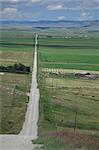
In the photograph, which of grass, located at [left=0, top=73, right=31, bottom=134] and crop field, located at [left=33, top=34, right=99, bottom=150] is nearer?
crop field, located at [left=33, top=34, right=99, bottom=150]

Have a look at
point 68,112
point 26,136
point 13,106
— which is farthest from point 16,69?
point 26,136

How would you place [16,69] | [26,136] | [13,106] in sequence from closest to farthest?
1. [26,136]
2. [13,106]
3. [16,69]

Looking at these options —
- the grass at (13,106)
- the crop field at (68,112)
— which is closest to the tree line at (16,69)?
the crop field at (68,112)

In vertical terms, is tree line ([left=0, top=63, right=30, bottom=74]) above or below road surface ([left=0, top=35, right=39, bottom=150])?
above

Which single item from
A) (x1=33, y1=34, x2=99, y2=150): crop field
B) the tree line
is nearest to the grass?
(x1=33, y1=34, x2=99, y2=150): crop field

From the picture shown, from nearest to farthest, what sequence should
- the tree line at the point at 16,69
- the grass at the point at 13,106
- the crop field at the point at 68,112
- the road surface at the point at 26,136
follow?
the road surface at the point at 26,136
the crop field at the point at 68,112
the grass at the point at 13,106
the tree line at the point at 16,69

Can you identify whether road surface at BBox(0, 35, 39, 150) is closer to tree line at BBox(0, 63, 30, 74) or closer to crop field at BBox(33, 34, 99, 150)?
crop field at BBox(33, 34, 99, 150)

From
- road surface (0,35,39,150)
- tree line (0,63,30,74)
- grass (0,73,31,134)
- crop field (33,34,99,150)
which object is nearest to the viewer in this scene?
road surface (0,35,39,150)

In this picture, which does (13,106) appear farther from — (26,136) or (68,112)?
(26,136)

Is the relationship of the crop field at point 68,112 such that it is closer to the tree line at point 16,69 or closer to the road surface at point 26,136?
the road surface at point 26,136

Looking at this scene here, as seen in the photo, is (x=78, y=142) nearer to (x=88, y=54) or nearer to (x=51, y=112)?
(x=51, y=112)

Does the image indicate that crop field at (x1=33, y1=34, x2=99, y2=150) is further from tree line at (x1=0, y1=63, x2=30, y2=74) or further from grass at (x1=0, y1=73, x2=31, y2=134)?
tree line at (x1=0, y1=63, x2=30, y2=74)

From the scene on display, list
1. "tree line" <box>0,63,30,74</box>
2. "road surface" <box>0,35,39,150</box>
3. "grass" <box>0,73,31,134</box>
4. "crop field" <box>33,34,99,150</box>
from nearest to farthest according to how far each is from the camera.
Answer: "road surface" <box>0,35,39,150</box> < "crop field" <box>33,34,99,150</box> < "grass" <box>0,73,31,134</box> < "tree line" <box>0,63,30,74</box>
